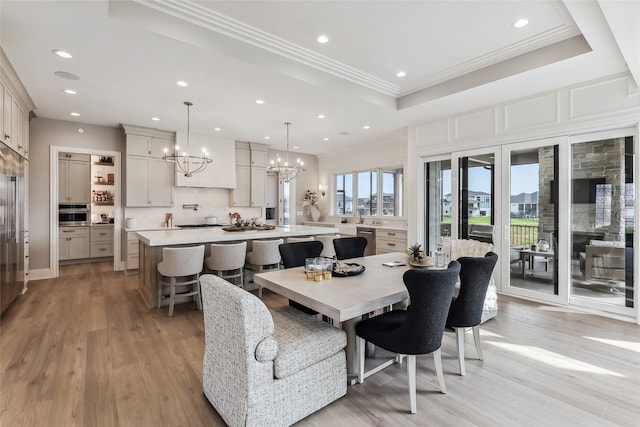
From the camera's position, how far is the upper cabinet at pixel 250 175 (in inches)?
284

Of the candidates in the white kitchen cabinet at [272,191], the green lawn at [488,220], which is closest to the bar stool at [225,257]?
the green lawn at [488,220]

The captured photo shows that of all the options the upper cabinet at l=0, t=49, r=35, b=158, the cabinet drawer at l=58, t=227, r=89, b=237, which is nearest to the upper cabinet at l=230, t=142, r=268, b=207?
the cabinet drawer at l=58, t=227, r=89, b=237

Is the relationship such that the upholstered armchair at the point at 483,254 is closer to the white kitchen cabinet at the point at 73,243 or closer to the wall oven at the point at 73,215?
the white kitchen cabinet at the point at 73,243

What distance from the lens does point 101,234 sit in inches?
281

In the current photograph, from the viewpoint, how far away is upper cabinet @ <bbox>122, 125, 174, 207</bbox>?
5793 millimetres

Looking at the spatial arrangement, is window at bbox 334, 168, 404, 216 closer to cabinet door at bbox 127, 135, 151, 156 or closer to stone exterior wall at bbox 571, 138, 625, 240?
stone exterior wall at bbox 571, 138, 625, 240

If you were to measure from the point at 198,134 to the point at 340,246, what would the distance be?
4498 millimetres

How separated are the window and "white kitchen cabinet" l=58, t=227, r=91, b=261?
6.09 meters

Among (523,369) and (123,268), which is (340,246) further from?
(123,268)

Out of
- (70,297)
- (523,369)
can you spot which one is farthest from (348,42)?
(70,297)

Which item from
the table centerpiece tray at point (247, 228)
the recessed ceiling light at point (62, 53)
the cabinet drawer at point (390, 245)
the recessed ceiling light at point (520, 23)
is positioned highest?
the recessed ceiling light at point (520, 23)

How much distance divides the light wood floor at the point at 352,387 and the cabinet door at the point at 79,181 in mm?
4175

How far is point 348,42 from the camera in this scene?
3.25 meters

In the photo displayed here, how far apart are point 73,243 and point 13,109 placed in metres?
3.98
